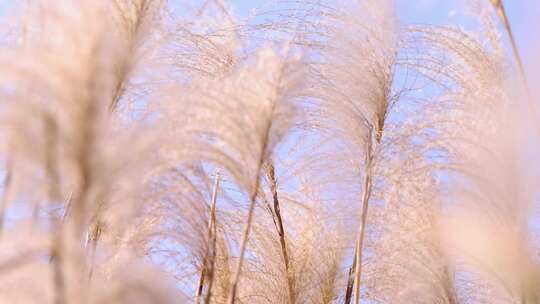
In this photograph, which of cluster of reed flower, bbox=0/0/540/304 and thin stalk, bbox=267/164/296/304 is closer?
cluster of reed flower, bbox=0/0/540/304

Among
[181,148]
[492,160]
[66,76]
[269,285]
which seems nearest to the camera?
[66,76]

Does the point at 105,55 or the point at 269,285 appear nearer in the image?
the point at 105,55

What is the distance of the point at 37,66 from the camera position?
153 cm

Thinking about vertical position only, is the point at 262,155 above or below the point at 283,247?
below

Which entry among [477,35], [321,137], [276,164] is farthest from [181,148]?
[276,164]

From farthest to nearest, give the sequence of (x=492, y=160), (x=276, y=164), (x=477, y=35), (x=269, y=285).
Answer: (x=276, y=164), (x=269, y=285), (x=477, y=35), (x=492, y=160)

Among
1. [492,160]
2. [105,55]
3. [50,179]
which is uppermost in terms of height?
[492,160]

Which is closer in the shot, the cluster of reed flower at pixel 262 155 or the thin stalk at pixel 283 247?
the cluster of reed flower at pixel 262 155

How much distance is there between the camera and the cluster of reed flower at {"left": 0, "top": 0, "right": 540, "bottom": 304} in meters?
1.54

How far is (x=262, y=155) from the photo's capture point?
205cm

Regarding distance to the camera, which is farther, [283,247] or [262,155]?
[283,247]

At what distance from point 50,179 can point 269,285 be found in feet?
7.91

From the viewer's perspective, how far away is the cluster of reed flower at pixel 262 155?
1535 mm

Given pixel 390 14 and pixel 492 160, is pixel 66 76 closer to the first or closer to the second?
pixel 492 160
